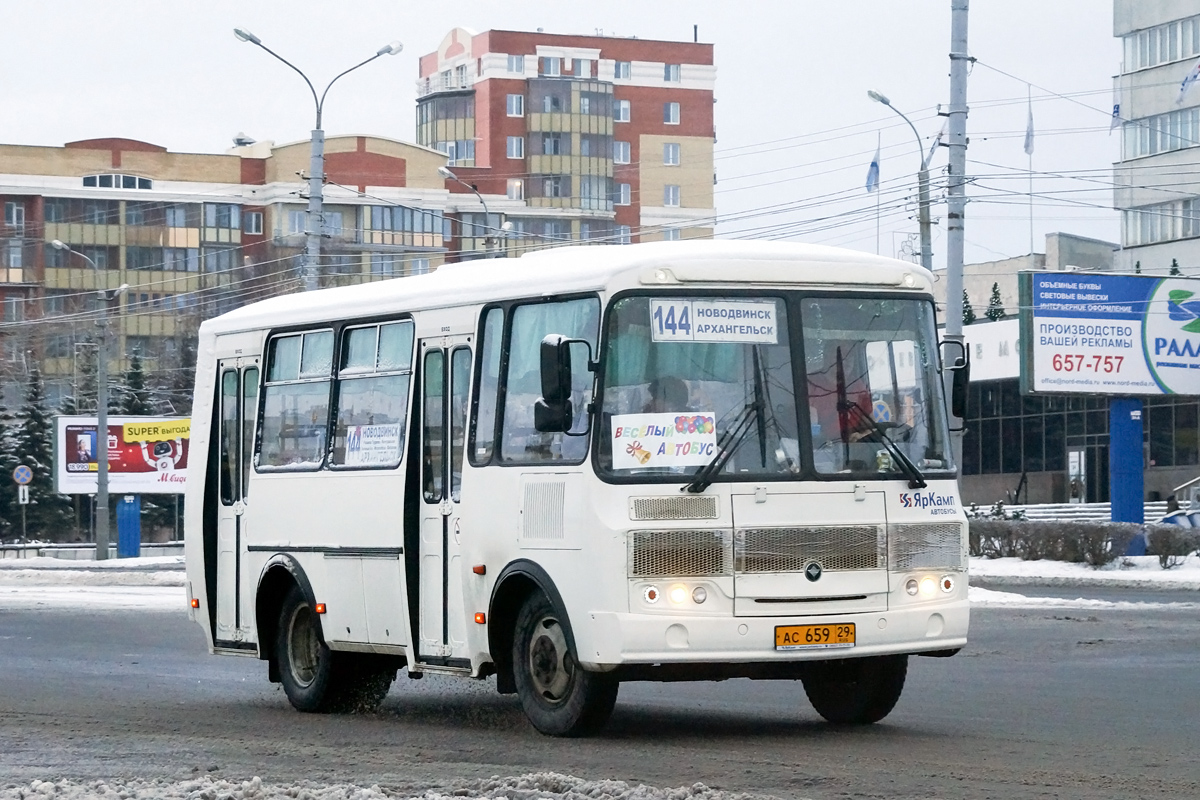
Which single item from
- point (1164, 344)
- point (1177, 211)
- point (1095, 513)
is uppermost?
point (1177, 211)

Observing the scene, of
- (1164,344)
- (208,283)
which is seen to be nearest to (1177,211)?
(1164,344)

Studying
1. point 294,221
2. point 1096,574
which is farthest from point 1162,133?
point 1096,574

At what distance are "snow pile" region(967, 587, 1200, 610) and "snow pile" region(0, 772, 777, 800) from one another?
18280 millimetres

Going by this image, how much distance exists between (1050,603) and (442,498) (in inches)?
645

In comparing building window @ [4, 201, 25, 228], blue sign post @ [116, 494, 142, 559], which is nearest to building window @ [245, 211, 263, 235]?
building window @ [4, 201, 25, 228]

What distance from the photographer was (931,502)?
1155 centimetres

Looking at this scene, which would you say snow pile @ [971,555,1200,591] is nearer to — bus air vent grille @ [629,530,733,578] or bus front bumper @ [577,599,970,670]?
bus front bumper @ [577,599,970,670]

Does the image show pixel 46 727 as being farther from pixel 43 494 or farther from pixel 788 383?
pixel 43 494

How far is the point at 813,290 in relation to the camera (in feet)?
37.8

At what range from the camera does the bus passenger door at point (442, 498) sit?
40.3ft

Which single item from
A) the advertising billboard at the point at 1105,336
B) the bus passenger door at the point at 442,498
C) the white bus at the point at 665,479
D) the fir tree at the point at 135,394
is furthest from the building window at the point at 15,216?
the bus passenger door at the point at 442,498

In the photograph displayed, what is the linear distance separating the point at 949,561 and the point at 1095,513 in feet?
169

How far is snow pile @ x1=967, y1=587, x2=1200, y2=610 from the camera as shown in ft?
86.2

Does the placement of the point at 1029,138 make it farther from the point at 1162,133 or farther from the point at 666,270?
the point at 666,270
